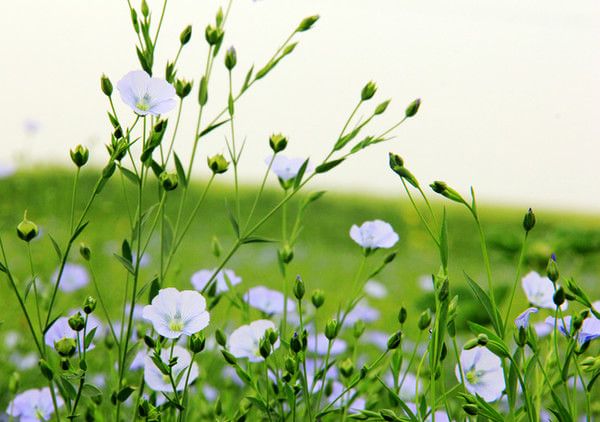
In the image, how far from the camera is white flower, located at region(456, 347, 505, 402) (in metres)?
0.88

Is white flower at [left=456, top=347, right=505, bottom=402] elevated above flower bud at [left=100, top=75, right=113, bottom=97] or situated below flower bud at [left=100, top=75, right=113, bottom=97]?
below

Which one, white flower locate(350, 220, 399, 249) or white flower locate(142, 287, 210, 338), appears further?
white flower locate(350, 220, 399, 249)

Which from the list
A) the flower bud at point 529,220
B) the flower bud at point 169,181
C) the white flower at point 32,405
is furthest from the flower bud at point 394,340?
the white flower at point 32,405

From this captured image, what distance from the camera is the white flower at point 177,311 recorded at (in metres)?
0.77

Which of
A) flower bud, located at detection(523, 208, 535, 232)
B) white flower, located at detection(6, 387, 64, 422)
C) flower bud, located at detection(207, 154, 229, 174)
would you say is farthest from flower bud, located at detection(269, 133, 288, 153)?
white flower, located at detection(6, 387, 64, 422)

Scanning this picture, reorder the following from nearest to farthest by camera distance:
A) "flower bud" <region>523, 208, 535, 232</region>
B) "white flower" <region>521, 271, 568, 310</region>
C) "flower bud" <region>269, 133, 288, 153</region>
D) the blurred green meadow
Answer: "flower bud" <region>523, 208, 535, 232</region>, "flower bud" <region>269, 133, 288, 153</region>, "white flower" <region>521, 271, 568, 310</region>, the blurred green meadow

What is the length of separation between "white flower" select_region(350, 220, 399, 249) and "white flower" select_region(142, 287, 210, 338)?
25 cm

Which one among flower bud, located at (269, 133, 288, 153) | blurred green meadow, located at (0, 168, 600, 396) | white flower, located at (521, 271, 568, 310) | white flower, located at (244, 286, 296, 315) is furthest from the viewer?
blurred green meadow, located at (0, 168, 600, 396)

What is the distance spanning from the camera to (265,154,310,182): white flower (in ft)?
3.20

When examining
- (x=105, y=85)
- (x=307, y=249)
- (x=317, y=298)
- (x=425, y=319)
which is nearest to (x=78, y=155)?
(x=105, y=85)

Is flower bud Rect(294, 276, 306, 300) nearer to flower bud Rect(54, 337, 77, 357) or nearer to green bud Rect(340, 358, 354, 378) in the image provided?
green bud Rect(340, 358, 354, 378)

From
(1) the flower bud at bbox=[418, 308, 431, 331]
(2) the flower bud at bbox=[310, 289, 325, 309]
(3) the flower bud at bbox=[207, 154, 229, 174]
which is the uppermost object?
(3) the flower bud at bbox=[207, 154, 229, 174]

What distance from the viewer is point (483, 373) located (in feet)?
2.96

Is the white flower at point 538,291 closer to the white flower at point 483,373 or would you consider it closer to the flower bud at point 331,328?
the white flower at point 483,373
